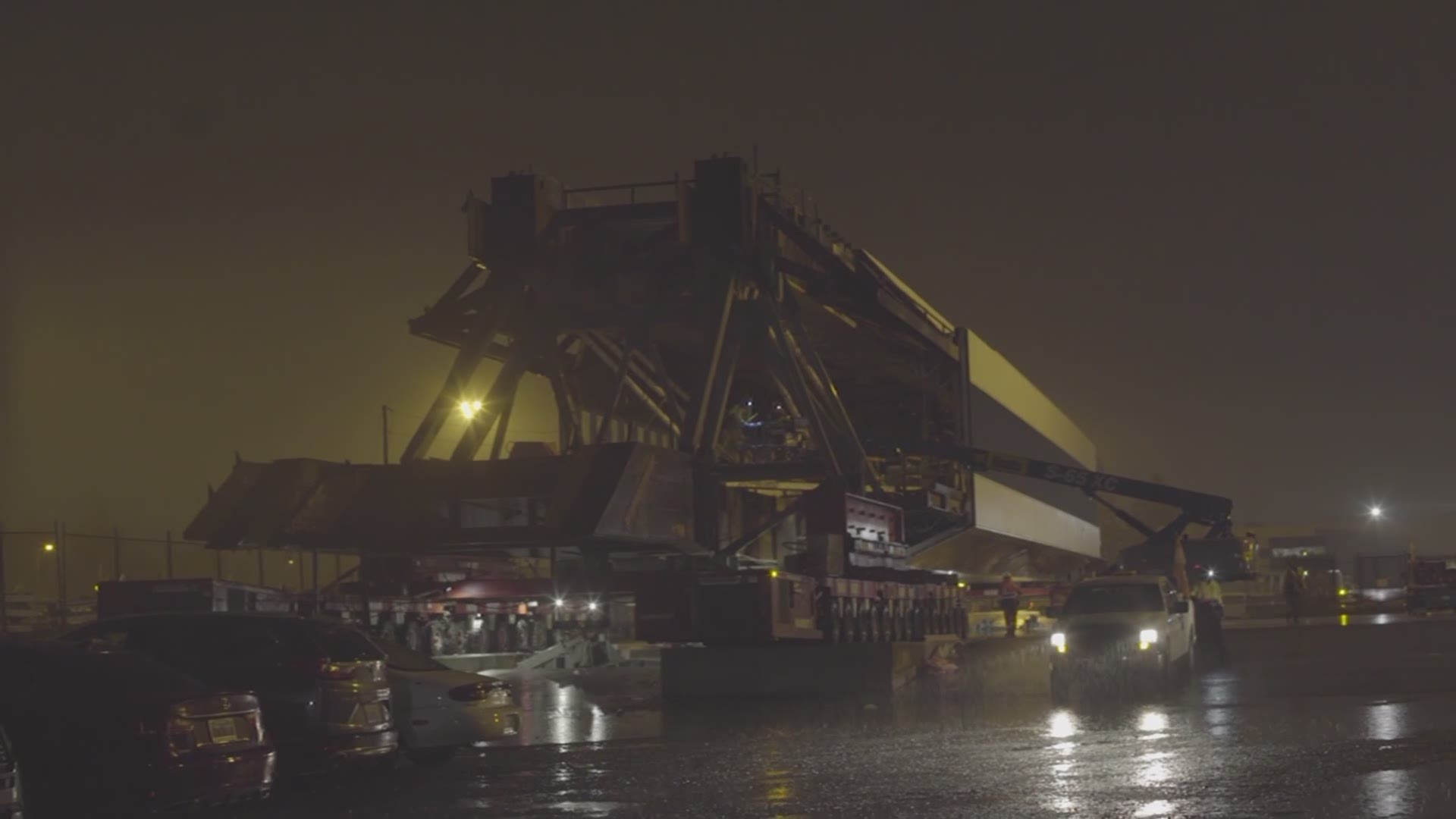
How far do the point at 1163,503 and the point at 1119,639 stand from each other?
21.5 meters

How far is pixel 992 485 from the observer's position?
4272 cm

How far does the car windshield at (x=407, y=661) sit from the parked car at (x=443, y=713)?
0.08m

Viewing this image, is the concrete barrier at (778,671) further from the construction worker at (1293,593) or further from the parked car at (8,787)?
the construction worker at (1293,593)

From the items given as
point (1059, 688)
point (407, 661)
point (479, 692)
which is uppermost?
point (407, 661)

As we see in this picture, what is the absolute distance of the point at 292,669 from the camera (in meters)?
12.5

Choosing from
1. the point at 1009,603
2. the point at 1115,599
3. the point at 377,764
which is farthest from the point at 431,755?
the point at 1009,603

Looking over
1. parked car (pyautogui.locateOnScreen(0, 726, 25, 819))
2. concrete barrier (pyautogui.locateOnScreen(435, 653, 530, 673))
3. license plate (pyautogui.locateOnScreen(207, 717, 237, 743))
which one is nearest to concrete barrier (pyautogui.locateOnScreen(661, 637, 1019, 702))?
concrete barrier (pyautogui.locateOnScreen(435, 653, 530, 673))

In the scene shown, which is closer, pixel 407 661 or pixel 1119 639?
pixel 407 661

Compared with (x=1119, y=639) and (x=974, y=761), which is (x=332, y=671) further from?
(x=1119, y=639)

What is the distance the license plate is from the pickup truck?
38.8 ft

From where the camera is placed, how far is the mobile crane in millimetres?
37562

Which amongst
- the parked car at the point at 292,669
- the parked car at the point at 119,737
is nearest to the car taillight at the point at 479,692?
the parked car at the point at 292,669

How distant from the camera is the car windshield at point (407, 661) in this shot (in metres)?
14.4

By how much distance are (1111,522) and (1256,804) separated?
134190 millimetres
